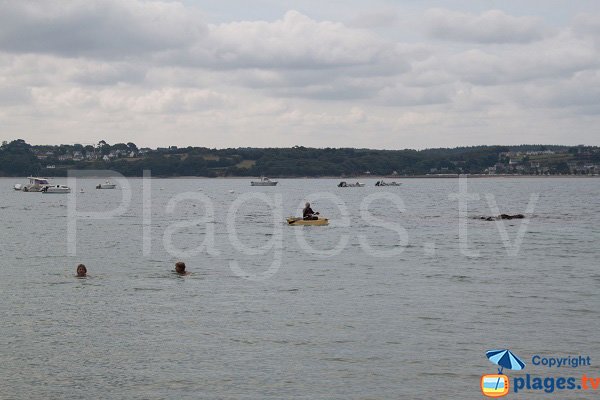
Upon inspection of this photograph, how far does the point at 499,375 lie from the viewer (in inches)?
807

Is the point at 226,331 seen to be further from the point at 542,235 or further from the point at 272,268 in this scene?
the point at 542,235

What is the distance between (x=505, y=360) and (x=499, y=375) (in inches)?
23.1

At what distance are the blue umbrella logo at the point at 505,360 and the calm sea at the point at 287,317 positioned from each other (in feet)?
0.74

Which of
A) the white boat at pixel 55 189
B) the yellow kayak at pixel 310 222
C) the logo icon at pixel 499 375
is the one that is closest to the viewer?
the logo icon at pixel 499 375

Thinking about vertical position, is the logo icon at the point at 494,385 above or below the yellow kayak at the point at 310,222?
below

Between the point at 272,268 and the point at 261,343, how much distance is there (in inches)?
712

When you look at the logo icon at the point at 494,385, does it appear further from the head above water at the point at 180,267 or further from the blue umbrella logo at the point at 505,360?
the head above water at the point at 180,267

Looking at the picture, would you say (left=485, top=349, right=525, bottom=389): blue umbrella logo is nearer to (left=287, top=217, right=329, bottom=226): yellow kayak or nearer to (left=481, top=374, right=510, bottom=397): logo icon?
(left=481, top=374, right=510, bottom=397): logo icon

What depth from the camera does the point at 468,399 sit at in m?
18.5

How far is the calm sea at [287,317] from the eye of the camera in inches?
781

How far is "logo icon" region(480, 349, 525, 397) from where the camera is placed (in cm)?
1900

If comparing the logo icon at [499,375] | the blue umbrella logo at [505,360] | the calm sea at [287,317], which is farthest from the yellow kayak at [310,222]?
the blue umbrella logo at [505,360]

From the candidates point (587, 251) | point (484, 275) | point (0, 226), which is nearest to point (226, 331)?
point (484, 275)

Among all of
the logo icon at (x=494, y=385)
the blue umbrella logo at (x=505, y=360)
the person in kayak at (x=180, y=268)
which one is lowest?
the logo icon at (x=494, y=385)
